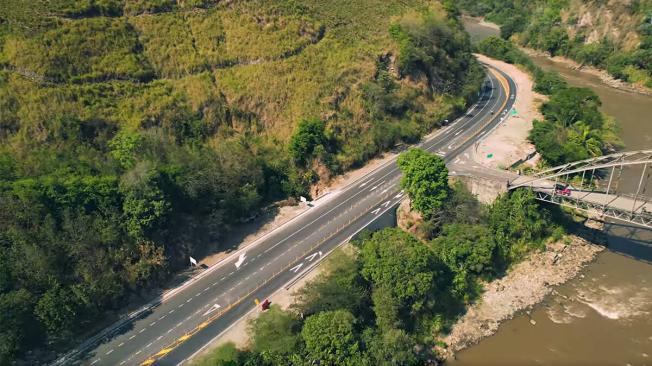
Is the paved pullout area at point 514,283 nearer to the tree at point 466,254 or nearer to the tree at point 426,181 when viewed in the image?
the tree at point 466,254

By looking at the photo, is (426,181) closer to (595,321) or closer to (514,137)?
(595,321)

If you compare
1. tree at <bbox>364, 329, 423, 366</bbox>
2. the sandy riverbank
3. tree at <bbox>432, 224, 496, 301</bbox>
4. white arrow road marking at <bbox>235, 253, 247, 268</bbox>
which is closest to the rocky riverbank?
tree at <bbox>432, 224, 496, 301</bbox>

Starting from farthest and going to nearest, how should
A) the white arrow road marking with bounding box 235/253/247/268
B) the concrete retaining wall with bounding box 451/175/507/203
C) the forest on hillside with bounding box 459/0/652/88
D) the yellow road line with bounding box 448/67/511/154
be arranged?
the forest on hillside with bounding box 459/0/652/88
the yellow road line with bounding box 448/67/511/154
the concrete retaining wall with bounding box 451/175/507/203
the white arrow road marking with bounding box 235/253/247/268

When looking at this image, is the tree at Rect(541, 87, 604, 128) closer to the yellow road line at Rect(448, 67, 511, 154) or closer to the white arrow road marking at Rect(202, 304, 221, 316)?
the yellow road line at Rect(448, 67, 511, 154)

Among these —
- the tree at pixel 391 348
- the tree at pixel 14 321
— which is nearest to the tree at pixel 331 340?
the tree at pixel 391 348

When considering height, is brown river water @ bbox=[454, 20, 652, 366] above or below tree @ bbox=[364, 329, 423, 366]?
below

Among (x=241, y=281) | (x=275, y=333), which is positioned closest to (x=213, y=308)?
(x=241, y=281)

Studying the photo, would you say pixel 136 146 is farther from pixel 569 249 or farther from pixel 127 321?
pixel 569 249

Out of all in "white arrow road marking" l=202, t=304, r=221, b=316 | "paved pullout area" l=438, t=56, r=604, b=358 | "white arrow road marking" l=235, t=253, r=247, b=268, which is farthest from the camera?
"white arrow road marking" l=235, t=253, r=247, b=268
